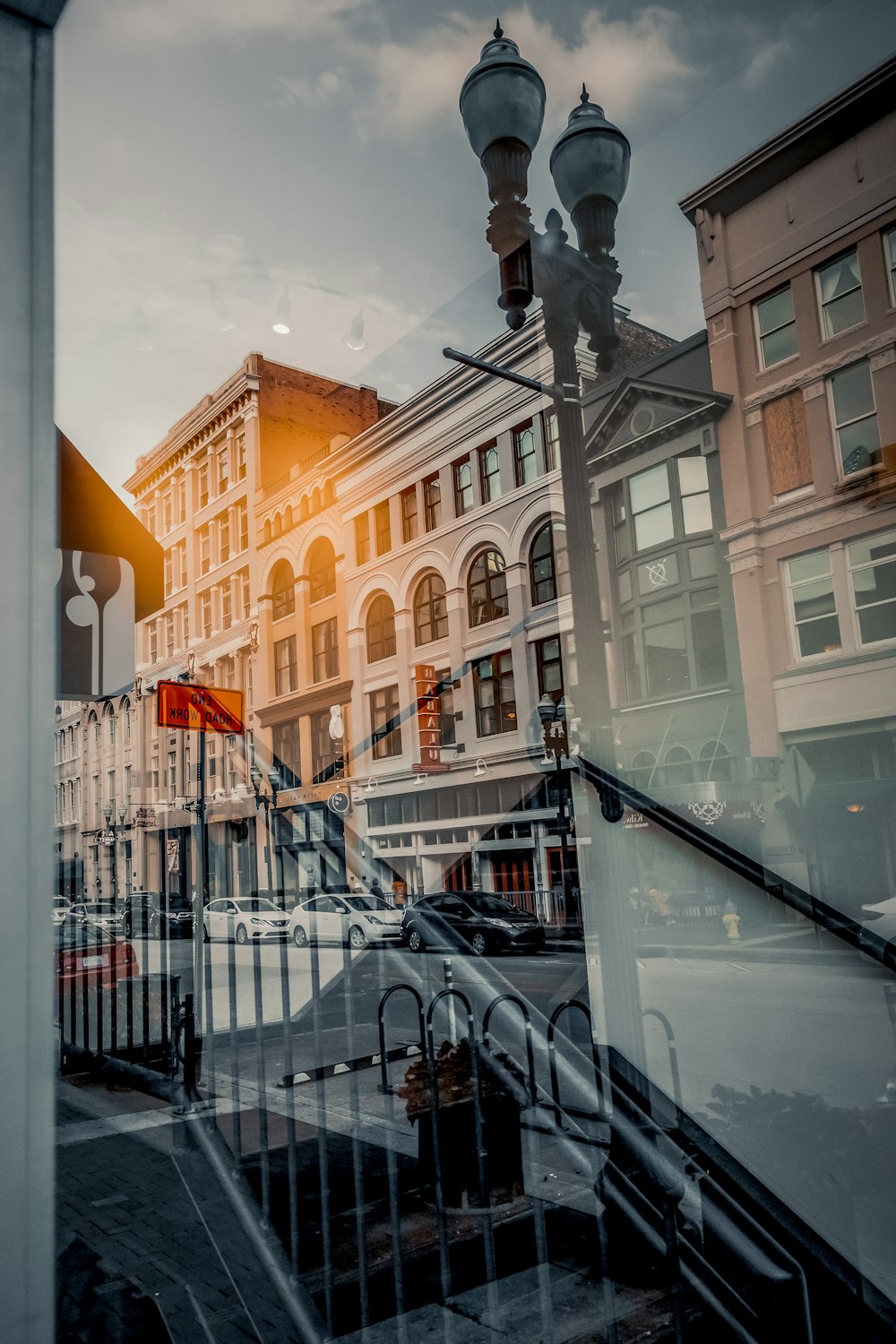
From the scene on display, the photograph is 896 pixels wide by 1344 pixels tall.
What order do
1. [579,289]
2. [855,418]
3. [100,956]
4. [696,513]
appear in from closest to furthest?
[855,418] → [696,513] → [579,289] → [100,956]

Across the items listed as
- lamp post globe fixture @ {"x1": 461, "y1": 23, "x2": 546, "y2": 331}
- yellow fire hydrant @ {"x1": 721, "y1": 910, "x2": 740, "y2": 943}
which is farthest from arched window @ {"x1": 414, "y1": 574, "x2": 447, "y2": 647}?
yellow fire hydrant @ {"x1": 721, "y1": 910, "x2": 740, "y2": 943}

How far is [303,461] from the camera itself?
6.48ft

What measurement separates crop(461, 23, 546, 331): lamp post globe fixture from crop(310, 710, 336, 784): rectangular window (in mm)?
984

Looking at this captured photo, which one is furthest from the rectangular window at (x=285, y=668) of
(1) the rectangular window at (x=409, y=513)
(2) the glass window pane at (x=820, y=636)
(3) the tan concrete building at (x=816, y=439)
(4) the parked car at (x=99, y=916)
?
(2) the glass window pane at (x=820, y=636)

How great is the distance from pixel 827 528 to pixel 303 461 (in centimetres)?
108

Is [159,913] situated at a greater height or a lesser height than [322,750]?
lesser

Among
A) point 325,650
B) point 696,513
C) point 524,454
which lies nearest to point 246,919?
point 325,650

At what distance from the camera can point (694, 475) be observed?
5.85ft

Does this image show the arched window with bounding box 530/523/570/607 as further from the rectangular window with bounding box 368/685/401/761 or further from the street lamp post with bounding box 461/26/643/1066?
the rectangular window with bounding box 368/685/401/761

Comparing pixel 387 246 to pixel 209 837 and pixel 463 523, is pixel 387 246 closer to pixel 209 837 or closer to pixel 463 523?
pixel 463 523

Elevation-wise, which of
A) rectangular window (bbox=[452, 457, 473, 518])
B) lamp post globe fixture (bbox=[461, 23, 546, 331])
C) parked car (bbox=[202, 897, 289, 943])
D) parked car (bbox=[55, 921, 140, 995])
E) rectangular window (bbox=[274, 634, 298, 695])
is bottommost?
parked car (bbox=[55, 921, 140, 995])

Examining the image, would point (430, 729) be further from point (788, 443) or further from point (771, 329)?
point (771, 329)

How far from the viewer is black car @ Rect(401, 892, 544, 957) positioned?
180cm

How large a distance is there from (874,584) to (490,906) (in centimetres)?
94
